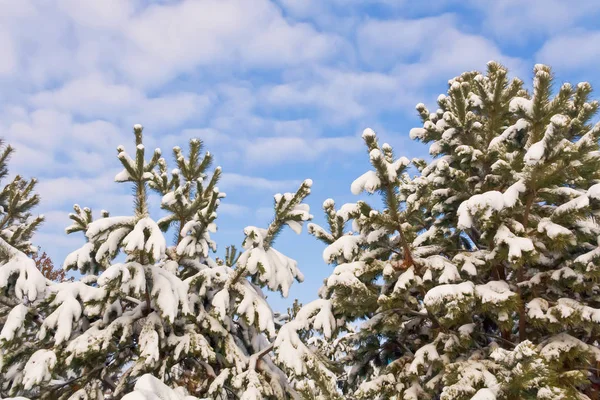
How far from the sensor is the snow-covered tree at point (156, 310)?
5930 millimetres

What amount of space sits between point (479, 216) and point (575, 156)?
1.19 metres

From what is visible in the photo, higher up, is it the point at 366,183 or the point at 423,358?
the point at 366,183

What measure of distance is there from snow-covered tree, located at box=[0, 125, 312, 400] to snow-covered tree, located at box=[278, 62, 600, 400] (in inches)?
29.4

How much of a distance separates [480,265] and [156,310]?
4.27m

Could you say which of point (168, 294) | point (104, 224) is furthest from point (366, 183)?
point (104, 224)

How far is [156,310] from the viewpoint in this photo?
21.4 feet

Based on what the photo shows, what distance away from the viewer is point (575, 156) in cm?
541

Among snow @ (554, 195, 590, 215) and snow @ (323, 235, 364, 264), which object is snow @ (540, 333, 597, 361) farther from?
snow @ (323, 235, 364, 264)

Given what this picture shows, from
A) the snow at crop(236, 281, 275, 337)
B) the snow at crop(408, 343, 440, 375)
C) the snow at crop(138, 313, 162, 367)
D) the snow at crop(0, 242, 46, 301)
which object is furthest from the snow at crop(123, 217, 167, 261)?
the snow at crop(408, 343, 440, 375)

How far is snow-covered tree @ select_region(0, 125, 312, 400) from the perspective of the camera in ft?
19.5

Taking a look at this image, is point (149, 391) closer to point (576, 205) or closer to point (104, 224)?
point (104, 224)

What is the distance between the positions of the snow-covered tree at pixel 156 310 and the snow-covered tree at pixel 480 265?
75 centimetres

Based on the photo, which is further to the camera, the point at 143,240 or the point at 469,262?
the point at 469,262

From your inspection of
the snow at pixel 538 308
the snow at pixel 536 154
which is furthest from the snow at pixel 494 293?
the snow at pixel 536 154
